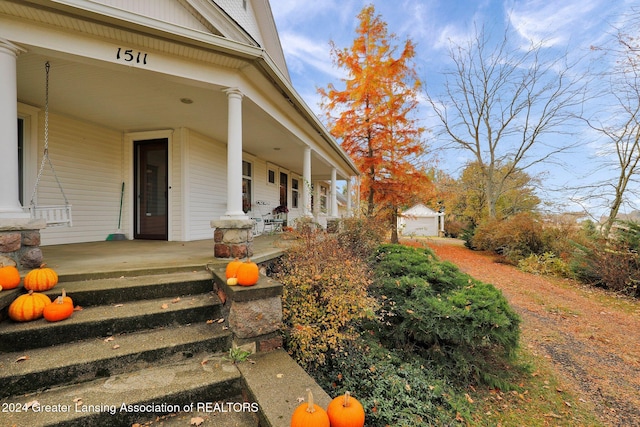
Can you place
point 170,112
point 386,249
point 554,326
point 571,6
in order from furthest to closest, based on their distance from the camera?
point 571,6 < point 386,249 < point 170,112 < point 554,326

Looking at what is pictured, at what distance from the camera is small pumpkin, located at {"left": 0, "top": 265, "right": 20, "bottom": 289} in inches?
A: 89.0

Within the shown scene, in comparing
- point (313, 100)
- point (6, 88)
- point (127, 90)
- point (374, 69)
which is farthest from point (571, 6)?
point (6, 88)

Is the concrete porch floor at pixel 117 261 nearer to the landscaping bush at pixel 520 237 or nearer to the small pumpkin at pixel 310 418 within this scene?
the small pumpkin at pixel 310 418

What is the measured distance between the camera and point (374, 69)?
10180mm

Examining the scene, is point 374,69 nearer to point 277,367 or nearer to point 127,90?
point 127,90

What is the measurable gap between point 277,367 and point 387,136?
10.2m

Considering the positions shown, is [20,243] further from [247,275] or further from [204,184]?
[204,184]

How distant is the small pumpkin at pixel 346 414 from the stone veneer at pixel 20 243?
3.20 metres

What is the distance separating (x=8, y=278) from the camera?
2285mm

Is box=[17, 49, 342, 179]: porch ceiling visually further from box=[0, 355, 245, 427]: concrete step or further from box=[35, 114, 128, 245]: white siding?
box=[0, 355, 245, 427]: concrete step

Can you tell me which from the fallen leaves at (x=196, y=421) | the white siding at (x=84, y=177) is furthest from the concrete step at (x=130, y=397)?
the white siding at (x=84, y=177)

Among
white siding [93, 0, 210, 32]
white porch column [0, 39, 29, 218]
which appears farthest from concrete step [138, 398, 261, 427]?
white siding [93, 0, 210, 32]

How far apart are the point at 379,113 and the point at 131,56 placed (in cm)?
891

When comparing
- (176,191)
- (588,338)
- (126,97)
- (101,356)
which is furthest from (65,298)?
(588,338)
